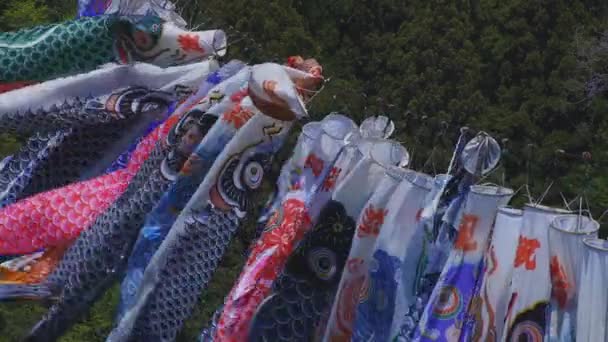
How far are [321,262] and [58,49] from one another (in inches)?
30.5

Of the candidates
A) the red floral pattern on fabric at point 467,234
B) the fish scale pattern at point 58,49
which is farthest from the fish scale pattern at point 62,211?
the red floral pattern on fabric at point 467,234

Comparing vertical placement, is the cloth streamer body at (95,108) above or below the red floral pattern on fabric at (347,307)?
above

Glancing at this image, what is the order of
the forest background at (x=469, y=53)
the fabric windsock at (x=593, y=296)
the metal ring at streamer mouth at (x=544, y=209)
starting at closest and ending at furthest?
the fabric windsock at (x=593, y=296)
the metal ring at streamer mouth at (x=544, y=209)
the forest background at (x=469, y=53)

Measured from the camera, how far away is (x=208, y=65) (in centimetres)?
196

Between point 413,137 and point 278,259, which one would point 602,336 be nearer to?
point 278,259

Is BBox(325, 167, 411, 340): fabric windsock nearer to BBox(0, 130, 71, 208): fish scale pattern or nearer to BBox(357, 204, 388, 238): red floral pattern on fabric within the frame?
BBox(357, 204, 388, 238): red floral pattern on fabric

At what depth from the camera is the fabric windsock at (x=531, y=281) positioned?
1.31 meters

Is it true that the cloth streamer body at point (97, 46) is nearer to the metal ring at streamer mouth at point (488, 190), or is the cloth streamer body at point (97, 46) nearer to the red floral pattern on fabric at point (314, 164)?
the red floral pattern on fabric at point (314, 164)

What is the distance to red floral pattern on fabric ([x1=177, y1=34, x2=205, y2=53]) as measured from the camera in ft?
6.44

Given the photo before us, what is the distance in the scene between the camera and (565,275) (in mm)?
1279

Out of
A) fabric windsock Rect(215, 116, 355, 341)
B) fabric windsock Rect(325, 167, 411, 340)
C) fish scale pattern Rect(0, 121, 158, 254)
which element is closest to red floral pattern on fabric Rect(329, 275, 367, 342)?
fabric windsock Rect(325, 167, 411, 340)

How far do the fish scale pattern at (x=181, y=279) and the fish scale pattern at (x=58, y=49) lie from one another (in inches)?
17.5

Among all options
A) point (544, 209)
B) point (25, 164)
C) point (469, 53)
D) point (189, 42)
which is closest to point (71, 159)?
point (25, 164)

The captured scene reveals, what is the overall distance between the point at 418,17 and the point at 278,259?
9042 mm
